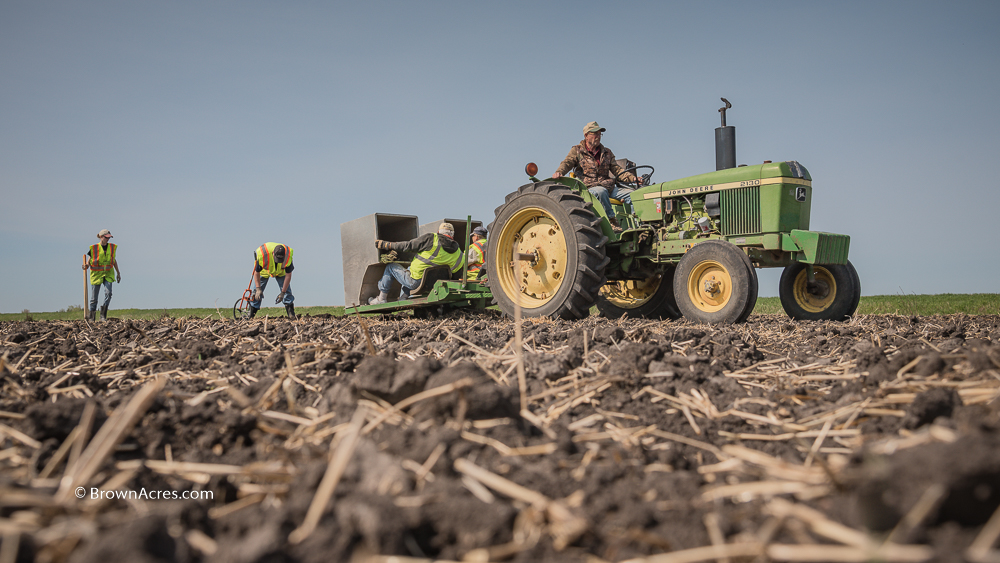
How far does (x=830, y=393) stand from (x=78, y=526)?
2.50m

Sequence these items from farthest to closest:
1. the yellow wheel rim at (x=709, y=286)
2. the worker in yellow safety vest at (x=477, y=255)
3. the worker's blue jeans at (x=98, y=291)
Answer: the worker's blue jeans at (x=98, y=291) → the worker in yellow safety vest at (x=477, y=255) → the yellow wheel rim at (x=709, y=286)

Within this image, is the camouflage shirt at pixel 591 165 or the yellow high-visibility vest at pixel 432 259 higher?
the camouflage shirt at pixel 591 165

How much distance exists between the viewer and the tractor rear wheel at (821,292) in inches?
263

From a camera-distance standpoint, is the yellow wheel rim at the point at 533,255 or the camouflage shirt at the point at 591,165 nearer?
the yellow wheel rim at the point at 533,255

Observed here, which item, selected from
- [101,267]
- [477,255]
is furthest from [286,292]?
[101,267]

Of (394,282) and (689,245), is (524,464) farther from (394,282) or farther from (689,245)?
(394,282)

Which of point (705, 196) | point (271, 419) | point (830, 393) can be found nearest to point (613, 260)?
point (705, 196)

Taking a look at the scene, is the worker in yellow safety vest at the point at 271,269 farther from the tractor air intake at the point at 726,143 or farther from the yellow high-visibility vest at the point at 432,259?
the tractor air intake at the point at 726,143

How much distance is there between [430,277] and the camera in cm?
924

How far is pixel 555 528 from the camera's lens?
50.2 inches

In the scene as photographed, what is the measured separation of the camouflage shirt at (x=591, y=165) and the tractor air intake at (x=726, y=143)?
119cm

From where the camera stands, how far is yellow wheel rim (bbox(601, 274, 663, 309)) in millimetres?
8062

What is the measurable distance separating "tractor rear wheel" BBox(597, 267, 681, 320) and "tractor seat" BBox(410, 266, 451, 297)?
2.48 metres

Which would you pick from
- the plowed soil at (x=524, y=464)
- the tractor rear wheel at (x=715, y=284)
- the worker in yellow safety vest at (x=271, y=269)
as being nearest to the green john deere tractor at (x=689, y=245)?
the tractor rear wheel at (x=715, y=284)
